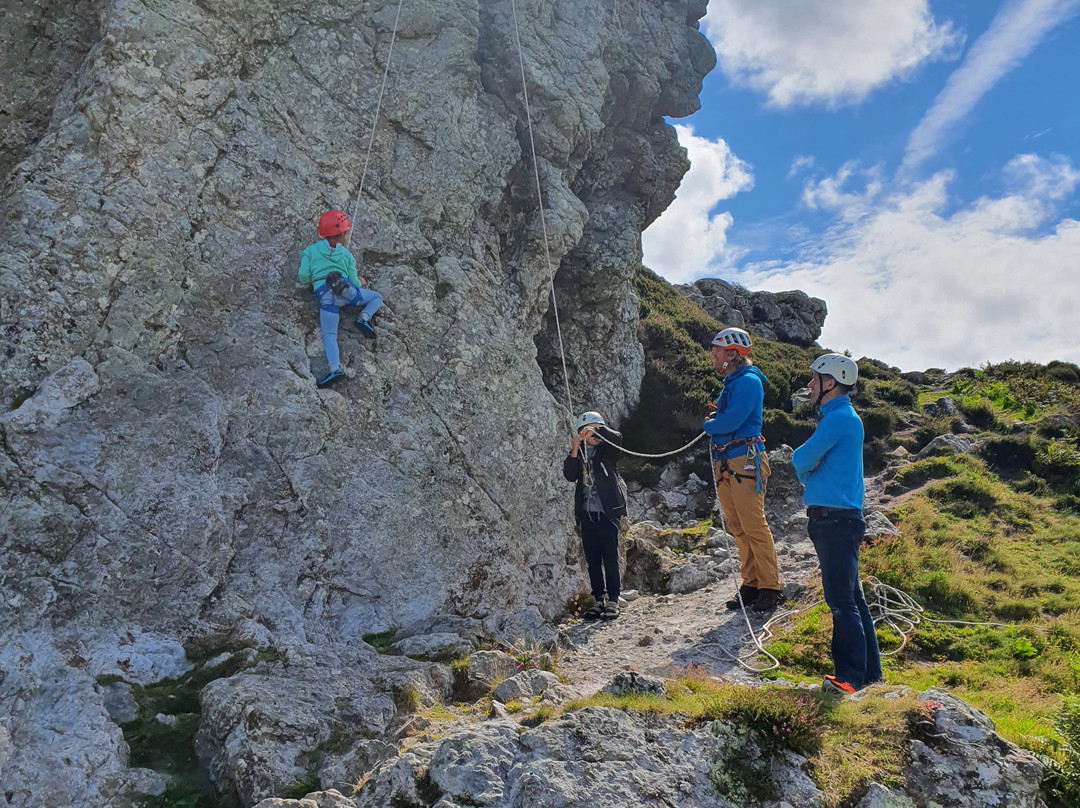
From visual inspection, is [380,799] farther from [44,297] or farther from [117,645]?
[44,297]

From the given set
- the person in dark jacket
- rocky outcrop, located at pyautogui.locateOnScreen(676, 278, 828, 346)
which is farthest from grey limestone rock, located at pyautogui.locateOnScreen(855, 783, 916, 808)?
rocky outcrop, located at pyautogui.locateOnScreen(676, 278, 828, 346)

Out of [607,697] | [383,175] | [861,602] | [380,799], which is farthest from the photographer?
[383,175]

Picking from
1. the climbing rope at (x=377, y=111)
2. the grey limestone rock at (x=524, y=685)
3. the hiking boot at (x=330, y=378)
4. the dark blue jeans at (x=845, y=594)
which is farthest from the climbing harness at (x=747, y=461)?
the climbing rope at (x=377, y=111)

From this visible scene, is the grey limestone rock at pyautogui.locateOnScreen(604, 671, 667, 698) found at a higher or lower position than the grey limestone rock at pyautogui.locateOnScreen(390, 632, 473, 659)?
higher

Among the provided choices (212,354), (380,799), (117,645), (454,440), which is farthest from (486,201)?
(380,799)

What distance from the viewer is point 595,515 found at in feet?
35.1

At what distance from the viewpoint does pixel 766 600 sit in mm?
9750

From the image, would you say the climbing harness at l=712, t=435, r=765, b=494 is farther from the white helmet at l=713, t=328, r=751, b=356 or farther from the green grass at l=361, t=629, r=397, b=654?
the green grass at l=361, t=629, r=397, b=654

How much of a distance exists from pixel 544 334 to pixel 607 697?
13286 millimetres

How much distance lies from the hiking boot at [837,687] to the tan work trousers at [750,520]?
10.9ft

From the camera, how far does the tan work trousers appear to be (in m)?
9.47

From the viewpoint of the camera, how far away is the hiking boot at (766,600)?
972 cm

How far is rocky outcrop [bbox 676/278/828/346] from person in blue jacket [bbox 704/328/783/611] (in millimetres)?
27858

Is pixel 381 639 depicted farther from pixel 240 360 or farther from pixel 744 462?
pixel 744 462
